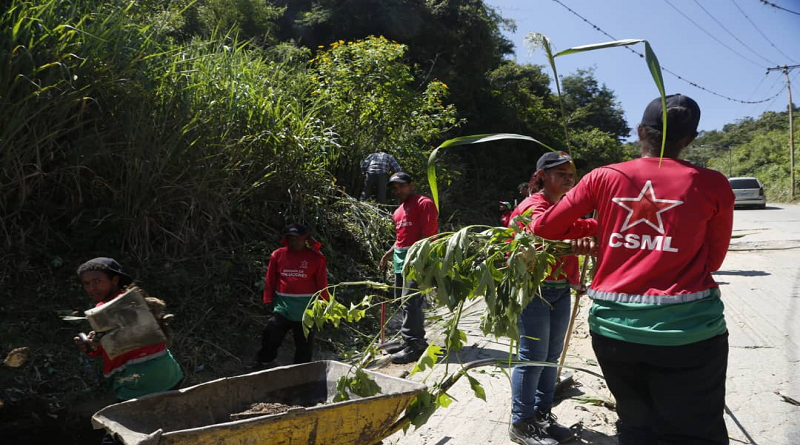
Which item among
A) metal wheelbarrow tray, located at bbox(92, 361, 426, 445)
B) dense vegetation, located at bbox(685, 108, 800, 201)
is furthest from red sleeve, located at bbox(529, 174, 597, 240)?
dense vegetation, located at bbox(685, 108, 800, 201)

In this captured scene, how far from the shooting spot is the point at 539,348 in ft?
11.9

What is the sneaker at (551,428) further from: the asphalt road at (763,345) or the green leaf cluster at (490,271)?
the green leaf cluster at (490,271)

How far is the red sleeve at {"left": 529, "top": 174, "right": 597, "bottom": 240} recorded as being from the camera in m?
2.46

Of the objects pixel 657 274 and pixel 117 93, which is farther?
pixel 117 93

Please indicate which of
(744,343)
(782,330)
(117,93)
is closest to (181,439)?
(117,93)

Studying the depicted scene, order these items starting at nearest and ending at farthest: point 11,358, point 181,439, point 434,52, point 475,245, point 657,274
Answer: point 657,274 → point 181,439 → point 475,245 → point 11,358 → point 434,52

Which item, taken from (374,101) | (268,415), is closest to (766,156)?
(374,101)

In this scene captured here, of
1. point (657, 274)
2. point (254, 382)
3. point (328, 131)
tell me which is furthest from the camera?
point (328, 131)

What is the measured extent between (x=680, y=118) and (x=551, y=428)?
2.31 metres

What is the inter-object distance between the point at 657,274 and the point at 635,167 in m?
0.43

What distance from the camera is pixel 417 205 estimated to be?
6.00 metres

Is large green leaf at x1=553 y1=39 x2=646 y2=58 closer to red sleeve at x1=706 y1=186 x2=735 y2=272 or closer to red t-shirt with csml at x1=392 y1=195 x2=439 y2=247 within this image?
red sleeve at x1=706 y1=186 x2=735 y2=272

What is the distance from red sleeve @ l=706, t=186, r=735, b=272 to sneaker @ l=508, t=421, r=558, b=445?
1.85 metres

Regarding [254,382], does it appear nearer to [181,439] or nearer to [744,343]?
[181,439]
